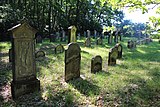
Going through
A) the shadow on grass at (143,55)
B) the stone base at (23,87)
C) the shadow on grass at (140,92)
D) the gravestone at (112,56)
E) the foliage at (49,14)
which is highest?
the foliage at (49,14)

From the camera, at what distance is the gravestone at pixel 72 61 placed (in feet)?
25.1

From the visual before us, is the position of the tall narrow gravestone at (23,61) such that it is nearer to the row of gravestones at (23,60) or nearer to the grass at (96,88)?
the row of gravestones at (23,60)

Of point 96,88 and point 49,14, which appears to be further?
point 49,14

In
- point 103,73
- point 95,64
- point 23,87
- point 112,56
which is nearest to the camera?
point 23,87

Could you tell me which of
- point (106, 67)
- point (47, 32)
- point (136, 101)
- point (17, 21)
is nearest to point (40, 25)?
point (47, 32)

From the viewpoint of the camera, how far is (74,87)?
707 centimetres

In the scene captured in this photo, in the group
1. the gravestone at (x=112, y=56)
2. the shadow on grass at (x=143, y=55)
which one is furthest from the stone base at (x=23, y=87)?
the shadow on grass at (x=143, y=55)

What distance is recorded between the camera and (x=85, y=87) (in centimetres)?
706

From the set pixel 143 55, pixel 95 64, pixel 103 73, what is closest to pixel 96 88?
pixel 103 73

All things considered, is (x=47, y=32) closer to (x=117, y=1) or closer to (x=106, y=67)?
(x=106, y=67)

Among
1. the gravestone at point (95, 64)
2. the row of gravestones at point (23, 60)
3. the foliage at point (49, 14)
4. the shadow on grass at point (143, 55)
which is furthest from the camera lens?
the foliage at point (49, 14)

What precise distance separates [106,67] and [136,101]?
4.19 m

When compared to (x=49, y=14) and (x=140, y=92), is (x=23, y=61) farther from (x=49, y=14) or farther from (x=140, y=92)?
(x=49, y=14)

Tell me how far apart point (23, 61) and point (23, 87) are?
79 cm
